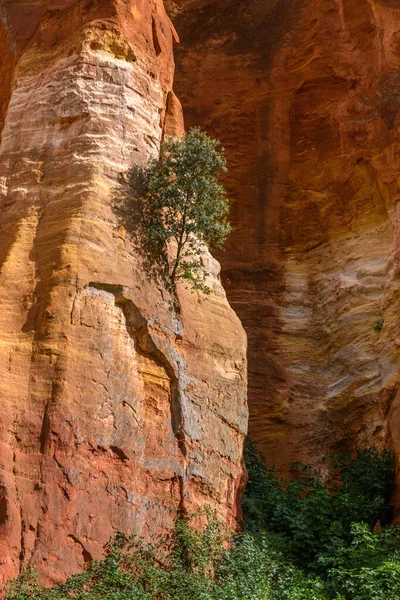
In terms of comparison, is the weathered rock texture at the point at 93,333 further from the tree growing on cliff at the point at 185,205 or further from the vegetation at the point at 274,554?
the tree growing on cliff at the point at 185,205

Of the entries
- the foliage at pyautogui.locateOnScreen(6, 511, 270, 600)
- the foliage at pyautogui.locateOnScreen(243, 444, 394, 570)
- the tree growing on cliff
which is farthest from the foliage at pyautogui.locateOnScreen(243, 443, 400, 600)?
the tree growing on cliff

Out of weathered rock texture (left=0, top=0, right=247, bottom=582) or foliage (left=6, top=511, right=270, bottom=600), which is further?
weathered rock texture (left=0, top=0, right=247, bottom=582)

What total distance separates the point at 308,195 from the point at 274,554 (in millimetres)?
10541

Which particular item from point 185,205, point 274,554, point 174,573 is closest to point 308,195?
point 185,205

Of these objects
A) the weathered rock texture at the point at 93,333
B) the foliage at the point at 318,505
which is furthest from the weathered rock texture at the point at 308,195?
the weathered rock texture at the point at 93,333

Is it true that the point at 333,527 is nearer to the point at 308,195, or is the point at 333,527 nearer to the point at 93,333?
the point at 93,333

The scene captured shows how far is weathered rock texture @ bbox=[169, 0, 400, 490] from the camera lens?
66.3 feet

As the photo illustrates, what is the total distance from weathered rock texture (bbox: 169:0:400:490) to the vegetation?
2033 mm

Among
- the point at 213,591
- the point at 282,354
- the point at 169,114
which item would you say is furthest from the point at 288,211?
the point at 213,591

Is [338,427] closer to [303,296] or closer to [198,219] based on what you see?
[303,296]

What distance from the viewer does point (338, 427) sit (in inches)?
792

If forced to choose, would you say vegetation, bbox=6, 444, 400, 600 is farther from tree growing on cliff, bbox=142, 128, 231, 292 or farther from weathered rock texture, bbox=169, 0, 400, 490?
tree growing on cliff, bbox=142, 128, 231, 292

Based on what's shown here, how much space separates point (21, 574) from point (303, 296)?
11726 mm

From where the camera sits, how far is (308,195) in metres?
23.3
